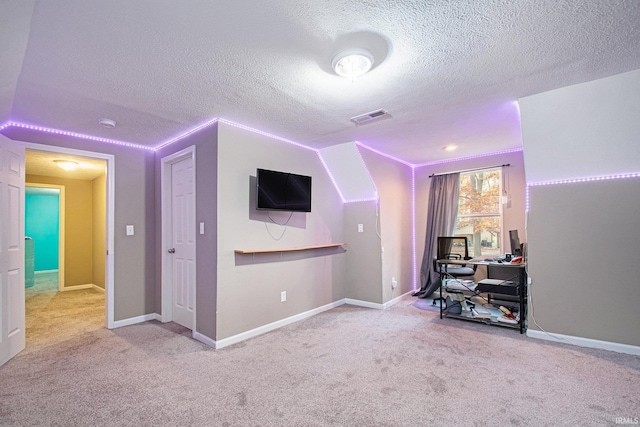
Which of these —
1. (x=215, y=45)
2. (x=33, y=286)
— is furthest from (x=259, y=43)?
(x=33, y=286)

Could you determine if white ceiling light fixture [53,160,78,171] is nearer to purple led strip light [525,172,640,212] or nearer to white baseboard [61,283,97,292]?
white baseboard [61,283,97,292]

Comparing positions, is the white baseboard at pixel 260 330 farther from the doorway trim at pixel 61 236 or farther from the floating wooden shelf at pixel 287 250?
the doorway trim at pixel 61 236

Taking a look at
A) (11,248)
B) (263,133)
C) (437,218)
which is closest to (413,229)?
(437,218)

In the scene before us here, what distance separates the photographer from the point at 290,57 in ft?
6.70

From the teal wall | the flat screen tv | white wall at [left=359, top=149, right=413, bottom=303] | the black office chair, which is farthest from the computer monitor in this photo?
the teal wall

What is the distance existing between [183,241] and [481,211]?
4.57m

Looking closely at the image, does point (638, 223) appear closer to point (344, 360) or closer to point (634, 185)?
point (634, 185)

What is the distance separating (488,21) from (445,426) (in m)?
2.37

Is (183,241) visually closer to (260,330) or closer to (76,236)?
(260,330)

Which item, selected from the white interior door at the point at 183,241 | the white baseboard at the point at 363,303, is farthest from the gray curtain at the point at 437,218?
the white interior door at the point at 183,241

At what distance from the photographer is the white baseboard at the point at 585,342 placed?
111 inches

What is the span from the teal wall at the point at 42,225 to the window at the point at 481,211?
10.3 m

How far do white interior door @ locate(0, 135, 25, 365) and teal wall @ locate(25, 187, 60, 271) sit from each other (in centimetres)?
701

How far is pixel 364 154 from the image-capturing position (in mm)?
4211
